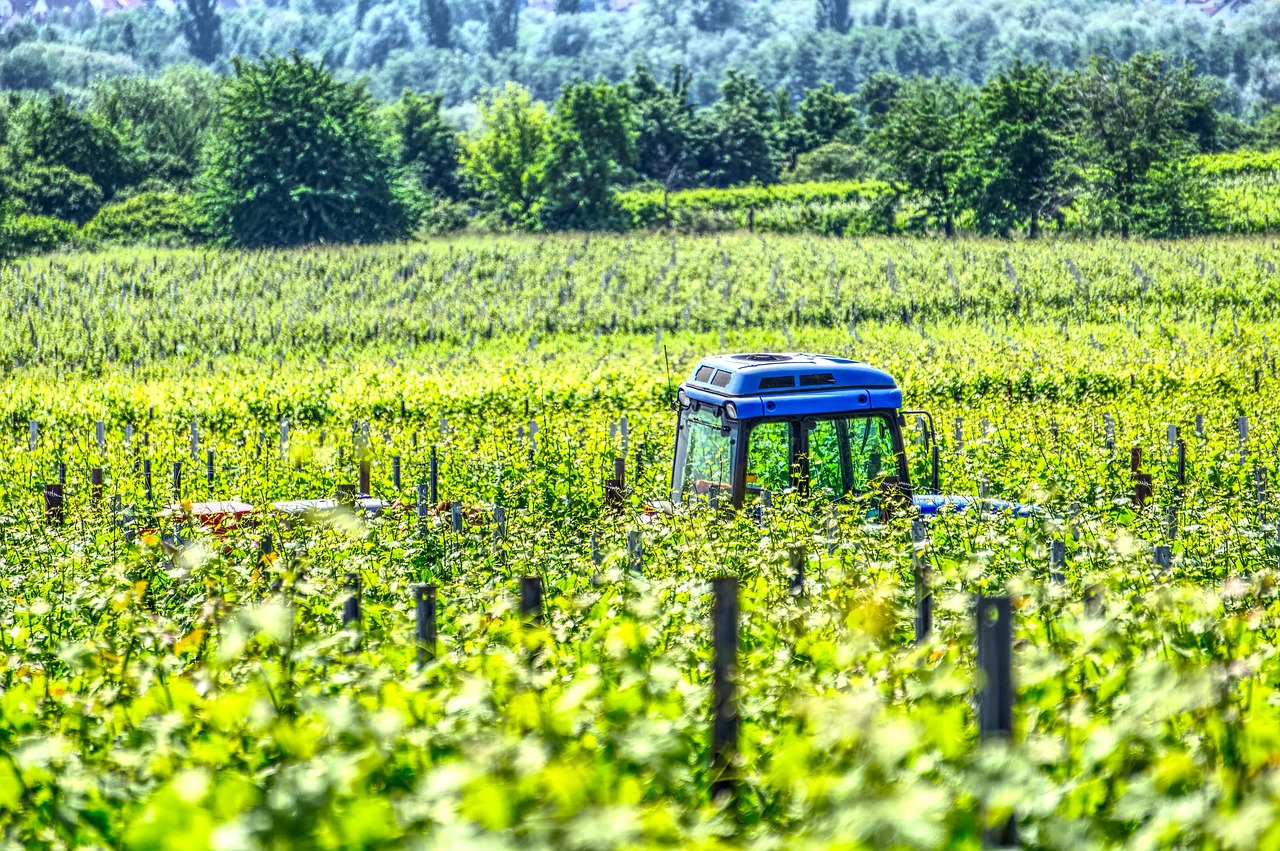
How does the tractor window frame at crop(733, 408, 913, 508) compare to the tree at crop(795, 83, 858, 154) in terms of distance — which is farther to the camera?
the tree at crop(795, 83, 858, 154)

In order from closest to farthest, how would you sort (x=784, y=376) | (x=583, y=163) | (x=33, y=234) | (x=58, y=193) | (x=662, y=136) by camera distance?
1. (x=784, y=376)
2. (x=33, y=234)
3. (x=58, y=193)
4. (x=583, y=163)
5. (x=662, y=136)

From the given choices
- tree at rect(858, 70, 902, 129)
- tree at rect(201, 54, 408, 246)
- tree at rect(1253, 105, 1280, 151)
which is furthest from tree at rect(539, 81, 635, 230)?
tree at rect(1253, 105, 1280, 151)

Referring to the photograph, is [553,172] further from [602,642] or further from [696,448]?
[602,642]

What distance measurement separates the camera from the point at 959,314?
37.3 meters

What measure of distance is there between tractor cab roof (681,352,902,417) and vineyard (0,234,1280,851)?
1.01m

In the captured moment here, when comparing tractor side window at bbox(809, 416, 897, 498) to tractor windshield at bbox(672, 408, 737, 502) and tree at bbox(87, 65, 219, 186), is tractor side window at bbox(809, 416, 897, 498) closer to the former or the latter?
tractor windshield at bbox(672, 408, 737, 502)

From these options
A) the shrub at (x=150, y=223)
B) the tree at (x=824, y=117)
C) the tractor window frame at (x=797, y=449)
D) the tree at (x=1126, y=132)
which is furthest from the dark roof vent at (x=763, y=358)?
the tree at (x=824, y=117)

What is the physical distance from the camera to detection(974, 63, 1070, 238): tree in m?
57.5

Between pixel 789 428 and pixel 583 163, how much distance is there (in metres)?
57.9

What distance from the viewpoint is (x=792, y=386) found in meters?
10.3

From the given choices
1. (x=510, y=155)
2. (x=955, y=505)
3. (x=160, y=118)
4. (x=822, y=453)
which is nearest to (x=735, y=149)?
(x=510, y=155)

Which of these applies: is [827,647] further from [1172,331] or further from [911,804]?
[1172,331]

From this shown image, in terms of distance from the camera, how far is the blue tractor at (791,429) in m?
10.1

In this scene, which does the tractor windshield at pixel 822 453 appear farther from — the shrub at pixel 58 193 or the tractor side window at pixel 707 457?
the shrub at pixel 58 193
